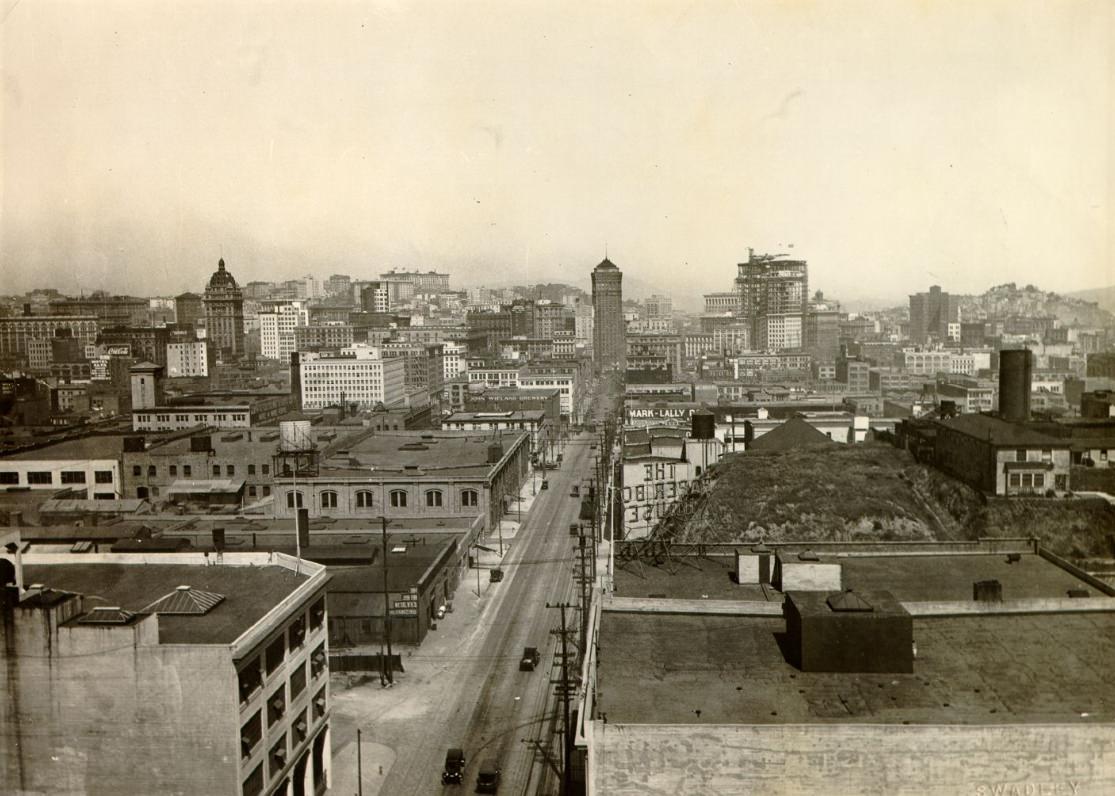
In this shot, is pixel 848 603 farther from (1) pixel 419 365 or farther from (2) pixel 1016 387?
(1) pixel 419 365

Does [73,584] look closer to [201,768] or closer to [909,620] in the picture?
[201,768]

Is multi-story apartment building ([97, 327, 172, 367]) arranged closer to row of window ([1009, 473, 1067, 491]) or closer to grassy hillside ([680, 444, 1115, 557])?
grassy hillside ([680, 444, 1115, 557])

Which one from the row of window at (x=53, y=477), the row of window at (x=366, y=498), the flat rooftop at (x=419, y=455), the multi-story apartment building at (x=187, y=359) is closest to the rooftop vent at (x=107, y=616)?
the row of window at (x=366, y=498)

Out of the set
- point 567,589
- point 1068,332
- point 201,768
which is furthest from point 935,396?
point 201,768

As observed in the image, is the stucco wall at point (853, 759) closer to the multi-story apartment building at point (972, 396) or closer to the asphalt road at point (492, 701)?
the asphalt road at point (492, 701)

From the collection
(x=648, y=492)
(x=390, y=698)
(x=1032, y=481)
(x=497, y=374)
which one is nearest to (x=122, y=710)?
(x=390, y=698)
